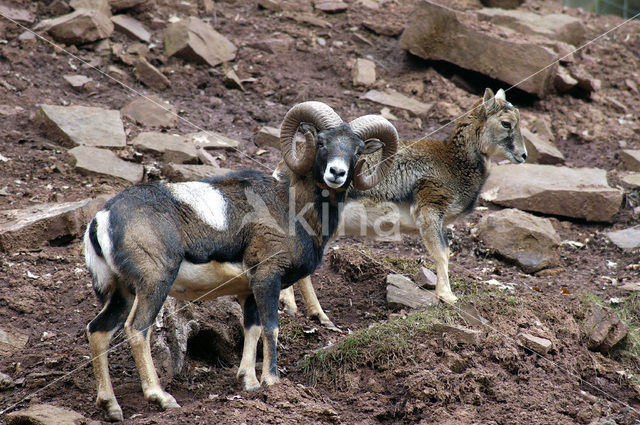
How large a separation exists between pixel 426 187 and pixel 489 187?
3513 mm

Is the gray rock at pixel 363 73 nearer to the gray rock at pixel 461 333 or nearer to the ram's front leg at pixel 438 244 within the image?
the ram's front leg at pixel 438 244

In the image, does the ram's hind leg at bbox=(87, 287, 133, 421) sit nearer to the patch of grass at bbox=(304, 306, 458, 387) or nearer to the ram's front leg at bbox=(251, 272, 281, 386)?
the ram's front leg at bbox=(251, 272, 281, 386)

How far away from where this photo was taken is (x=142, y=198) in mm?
7133

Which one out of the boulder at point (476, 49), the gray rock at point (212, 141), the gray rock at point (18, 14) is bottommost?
the gray rock at point (212, 141)

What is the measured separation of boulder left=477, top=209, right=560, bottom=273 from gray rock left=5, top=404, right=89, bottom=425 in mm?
7406

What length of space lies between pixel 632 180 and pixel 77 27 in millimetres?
11218

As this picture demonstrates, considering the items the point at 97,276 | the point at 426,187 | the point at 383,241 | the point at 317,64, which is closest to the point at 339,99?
the point at 317,64

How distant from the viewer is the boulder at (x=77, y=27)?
14977 millimetres

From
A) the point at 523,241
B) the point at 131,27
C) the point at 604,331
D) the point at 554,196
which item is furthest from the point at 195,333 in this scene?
the point at 131,27

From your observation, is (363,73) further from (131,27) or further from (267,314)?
(267,314)

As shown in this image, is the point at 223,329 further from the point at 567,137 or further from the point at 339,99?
the point at 567,137

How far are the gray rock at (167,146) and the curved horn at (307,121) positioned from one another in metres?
4.34

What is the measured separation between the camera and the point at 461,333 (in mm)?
8078

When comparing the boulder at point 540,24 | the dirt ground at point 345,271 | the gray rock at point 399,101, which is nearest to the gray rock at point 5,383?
the dirt ground at point 345,271
